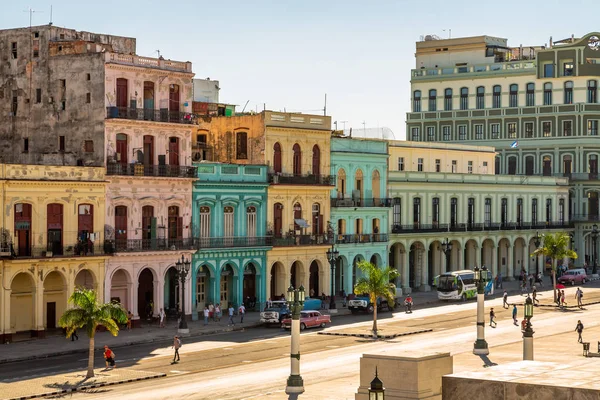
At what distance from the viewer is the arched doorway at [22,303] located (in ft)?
209

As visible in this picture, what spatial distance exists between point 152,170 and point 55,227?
→ 25.4 feet

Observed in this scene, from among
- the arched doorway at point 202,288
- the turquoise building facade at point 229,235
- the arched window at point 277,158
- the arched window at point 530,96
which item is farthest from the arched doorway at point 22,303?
the arched window at point 530,96

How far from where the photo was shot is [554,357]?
55188 mm

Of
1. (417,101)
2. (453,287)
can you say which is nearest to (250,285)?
(453,287)

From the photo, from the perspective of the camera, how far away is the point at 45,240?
64.2 m

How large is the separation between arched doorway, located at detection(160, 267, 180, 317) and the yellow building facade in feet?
21.6

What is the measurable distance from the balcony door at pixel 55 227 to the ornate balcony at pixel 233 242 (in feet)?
35.0

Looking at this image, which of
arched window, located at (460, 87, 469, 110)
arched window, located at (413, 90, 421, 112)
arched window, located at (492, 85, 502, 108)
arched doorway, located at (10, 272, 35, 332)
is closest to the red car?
arched doorway, located at (10, 272, 35, 332)

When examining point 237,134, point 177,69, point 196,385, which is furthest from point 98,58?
point 196,385

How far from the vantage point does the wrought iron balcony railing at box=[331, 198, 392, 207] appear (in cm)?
8525

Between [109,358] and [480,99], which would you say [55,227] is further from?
[480,99]

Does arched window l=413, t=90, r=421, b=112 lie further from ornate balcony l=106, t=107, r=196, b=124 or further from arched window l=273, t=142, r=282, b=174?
ornate balcony l=106, t=107, r=196, b=124

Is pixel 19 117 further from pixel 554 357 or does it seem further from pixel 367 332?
pixel 554 357

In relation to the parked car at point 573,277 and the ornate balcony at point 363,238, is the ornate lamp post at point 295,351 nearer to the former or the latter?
the ornate balcony at point 363,238
